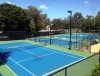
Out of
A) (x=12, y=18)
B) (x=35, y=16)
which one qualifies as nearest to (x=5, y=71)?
(x=12, y=18)

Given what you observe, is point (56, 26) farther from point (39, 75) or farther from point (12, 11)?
point (39, 75)

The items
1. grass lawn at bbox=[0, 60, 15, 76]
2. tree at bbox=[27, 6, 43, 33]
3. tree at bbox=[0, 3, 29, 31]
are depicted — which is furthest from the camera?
tree at bbox=[27, 6, 43, 33]

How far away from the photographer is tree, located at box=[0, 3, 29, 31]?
47938mm

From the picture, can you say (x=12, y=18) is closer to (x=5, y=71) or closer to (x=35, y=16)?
(x=35, y=16)

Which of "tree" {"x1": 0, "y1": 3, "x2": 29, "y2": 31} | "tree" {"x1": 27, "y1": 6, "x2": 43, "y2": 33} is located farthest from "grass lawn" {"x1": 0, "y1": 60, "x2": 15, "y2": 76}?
"tree" {"x1": 27, "y1": 6, "x2": 43, "y2": 33}

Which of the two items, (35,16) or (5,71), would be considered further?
(35,16)

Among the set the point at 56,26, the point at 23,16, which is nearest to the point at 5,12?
the point at 23,16

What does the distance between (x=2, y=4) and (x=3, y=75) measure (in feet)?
132

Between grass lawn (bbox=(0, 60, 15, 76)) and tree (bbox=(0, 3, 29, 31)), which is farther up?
tree (bbox=(0, 3, 29, 31))

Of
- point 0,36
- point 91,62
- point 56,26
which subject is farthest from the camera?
point 56,26

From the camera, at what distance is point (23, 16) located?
50531mm

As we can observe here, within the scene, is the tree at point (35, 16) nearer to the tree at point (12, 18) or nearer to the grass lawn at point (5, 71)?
the tree at point (12, 18)

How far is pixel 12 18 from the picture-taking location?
48.6m

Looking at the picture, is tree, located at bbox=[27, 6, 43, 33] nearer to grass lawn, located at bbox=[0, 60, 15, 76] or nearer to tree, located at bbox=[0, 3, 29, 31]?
tree, located at bbox=[0, 3, 29, 31]
